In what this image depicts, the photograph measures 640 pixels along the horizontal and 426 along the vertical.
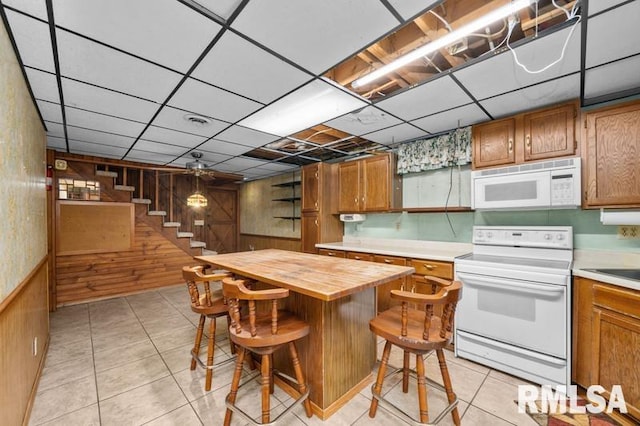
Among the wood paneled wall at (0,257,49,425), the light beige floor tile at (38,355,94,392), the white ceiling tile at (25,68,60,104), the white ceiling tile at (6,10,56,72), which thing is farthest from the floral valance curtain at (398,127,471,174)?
the light beige floor tile at (38,355,94,392)

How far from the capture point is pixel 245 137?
139 inches

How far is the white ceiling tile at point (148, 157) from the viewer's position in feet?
14.5

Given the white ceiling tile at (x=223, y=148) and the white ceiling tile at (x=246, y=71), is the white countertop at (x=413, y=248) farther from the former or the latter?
the white ceiling tile at (x=246, y=71)

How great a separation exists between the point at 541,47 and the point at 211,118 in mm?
2887

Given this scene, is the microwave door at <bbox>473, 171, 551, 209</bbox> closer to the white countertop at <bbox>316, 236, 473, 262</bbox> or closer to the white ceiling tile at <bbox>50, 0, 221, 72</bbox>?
the white countertop at <bbox>316, 236, 473, 262</bbox>

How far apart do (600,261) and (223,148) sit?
4.68 m

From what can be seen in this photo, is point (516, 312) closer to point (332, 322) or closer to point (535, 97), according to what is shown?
point (332, 322)

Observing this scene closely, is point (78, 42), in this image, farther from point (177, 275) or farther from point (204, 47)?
point (177, 275)

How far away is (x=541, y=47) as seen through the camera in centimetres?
168

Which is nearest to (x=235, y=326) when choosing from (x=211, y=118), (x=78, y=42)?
(x=78, y=42)

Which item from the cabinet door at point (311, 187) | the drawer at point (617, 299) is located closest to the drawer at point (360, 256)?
the cabinet door at point (311, 187)

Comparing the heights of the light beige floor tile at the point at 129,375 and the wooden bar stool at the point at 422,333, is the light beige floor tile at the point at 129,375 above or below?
below

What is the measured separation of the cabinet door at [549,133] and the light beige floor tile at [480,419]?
2.32 m

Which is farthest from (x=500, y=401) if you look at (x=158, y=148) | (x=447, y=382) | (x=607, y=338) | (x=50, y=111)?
(x=158, y=148)
